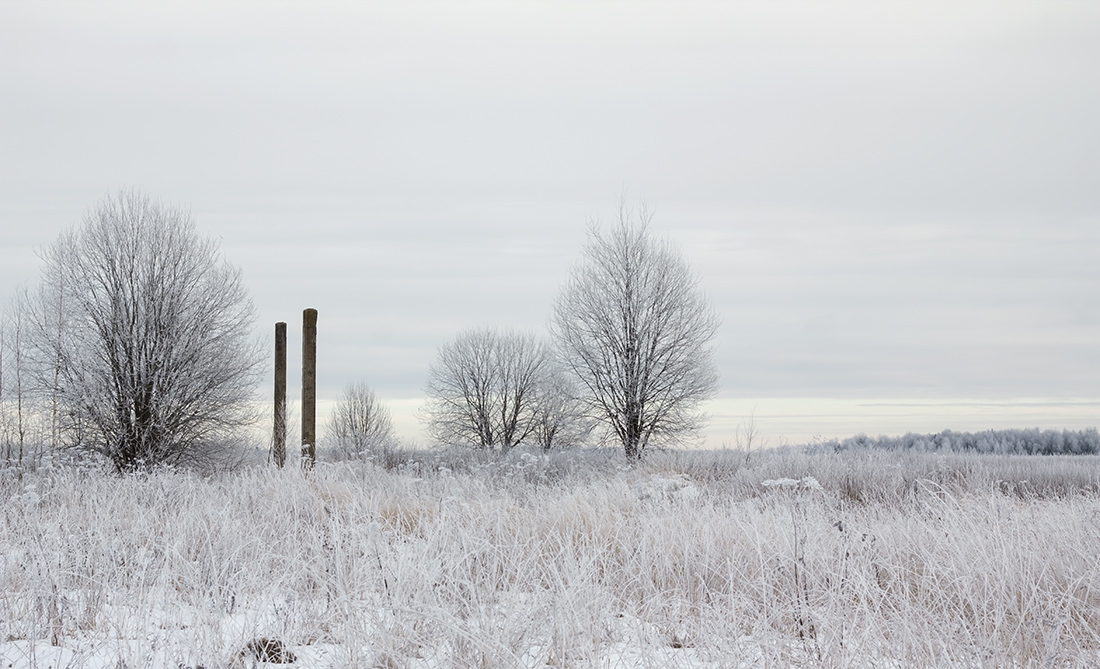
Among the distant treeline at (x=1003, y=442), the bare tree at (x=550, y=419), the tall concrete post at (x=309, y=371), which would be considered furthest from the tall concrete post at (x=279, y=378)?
the distant treeline at (x=1003, y=442)

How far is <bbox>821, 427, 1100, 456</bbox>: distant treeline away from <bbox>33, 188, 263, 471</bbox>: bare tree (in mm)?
18206

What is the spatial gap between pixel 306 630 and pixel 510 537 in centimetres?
233

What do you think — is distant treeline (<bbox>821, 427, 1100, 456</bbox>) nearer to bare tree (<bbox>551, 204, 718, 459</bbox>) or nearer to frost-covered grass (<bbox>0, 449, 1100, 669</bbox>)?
bare tree (<bbox>551, 204, 718, 459</bbox>)

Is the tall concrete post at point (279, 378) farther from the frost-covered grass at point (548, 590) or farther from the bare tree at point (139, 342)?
the frost-covered grass at point (548, 590)

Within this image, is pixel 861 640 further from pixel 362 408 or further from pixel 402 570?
pixel 362 408

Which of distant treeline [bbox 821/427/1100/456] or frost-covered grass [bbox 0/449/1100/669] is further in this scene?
distant treeline [bbox 821/427/1100/456]

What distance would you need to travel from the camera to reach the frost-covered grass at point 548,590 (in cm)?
346

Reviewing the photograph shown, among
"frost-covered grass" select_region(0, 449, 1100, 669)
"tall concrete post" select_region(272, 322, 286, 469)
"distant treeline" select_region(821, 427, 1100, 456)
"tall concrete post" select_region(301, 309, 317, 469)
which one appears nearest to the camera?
"frost-covered grass" select_region(0, 449, 1100, 669)

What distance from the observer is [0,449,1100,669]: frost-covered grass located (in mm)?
3457

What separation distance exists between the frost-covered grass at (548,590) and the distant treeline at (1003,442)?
17.3 metres

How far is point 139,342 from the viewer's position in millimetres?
16391

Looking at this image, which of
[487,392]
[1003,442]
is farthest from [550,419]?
[1003,442]

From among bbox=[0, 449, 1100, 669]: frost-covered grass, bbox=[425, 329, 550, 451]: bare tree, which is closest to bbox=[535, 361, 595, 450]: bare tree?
bbox=[425, 329, 550, 451]: bare tree

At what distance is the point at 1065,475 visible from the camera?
13.8m
